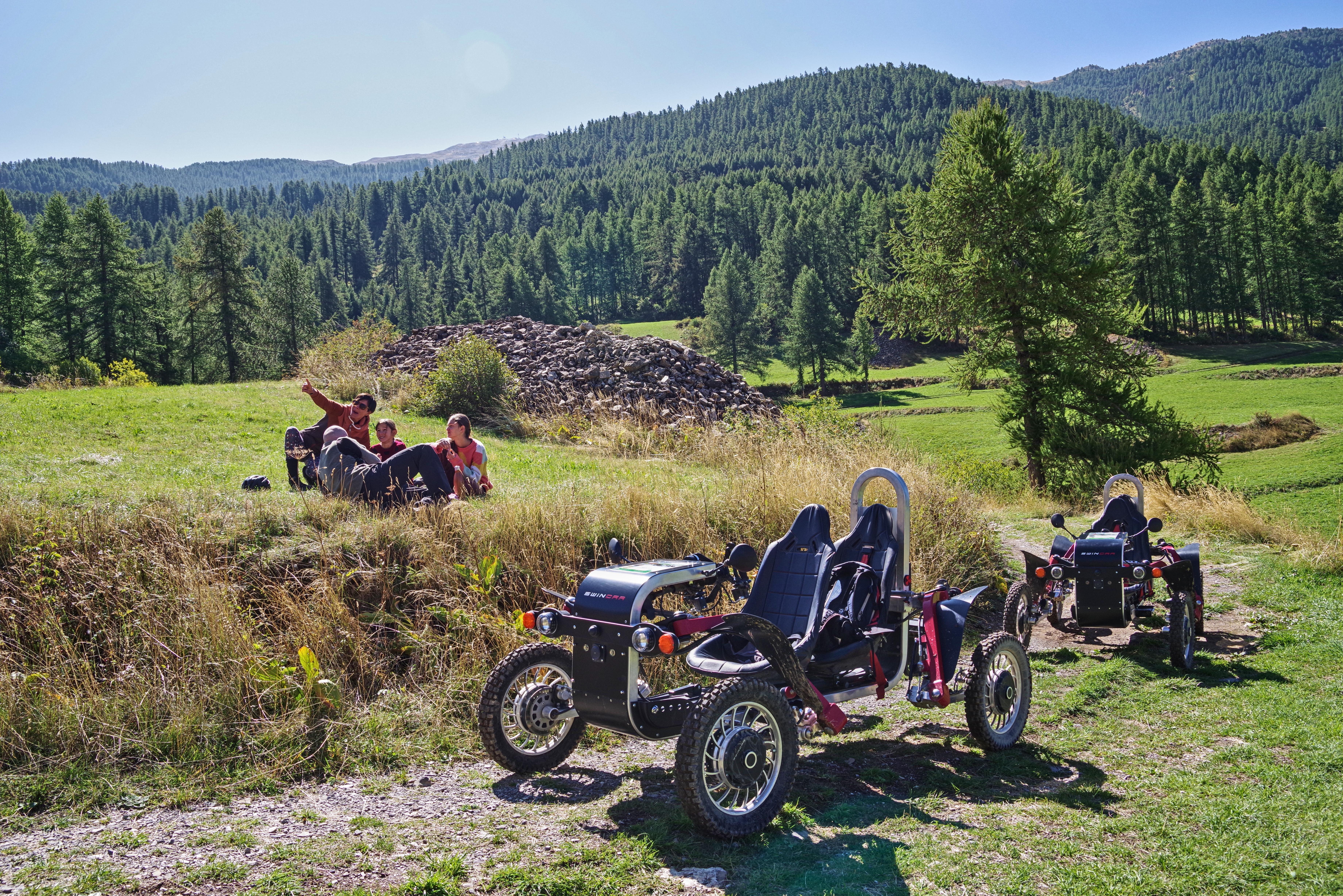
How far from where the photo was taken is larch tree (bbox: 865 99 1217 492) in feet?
67.6

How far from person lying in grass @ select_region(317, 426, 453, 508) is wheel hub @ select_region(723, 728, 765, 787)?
198 inches

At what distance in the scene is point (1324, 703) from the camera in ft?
21.3

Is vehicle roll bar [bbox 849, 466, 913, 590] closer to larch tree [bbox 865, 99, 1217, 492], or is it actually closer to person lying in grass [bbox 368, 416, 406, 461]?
person lying in grass [bbox 368, 416, 406, 461]

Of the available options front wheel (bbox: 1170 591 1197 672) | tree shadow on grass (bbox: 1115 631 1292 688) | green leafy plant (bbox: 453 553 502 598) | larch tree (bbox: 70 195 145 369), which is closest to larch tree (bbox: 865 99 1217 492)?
tree shadow on grass (bbox: 1115 631 1292 688)

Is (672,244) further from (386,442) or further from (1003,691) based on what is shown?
(1003,691)

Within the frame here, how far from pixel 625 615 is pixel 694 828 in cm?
115

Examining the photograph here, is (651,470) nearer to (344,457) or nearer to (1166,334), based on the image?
(344,457)

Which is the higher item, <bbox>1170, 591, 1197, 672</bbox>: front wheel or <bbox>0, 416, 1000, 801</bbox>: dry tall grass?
<bbox>0, 416, 1000, 801</bbox>: dry tall grass

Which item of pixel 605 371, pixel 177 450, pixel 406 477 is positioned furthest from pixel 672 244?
pixel 406 477

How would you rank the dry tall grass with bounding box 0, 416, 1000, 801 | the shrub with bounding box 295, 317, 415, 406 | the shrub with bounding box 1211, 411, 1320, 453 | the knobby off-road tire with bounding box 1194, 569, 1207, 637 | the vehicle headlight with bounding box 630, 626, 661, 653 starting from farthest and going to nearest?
the shrub with bounding box 1211, 411, 1320, 453 < the shrub with bounding box 295, 317, 415, 406 < the knobby off-road tire with bounding box 1194, 569, 1207, 637 < the dry tall grass with bounding box 0, 416, 1000, 801 < the vehicle headlight with bounding box 630, 626, 661, 653

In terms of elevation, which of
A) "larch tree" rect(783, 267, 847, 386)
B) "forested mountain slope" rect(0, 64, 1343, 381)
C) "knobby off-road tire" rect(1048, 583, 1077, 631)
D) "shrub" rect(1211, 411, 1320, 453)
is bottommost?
"shrub" rect(1211, 411, 1320, 453)

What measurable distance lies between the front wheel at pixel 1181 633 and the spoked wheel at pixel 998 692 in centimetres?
Answer: 253

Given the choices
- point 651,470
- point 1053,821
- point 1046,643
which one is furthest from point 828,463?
point 1053,821

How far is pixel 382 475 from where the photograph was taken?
880 centimetres
